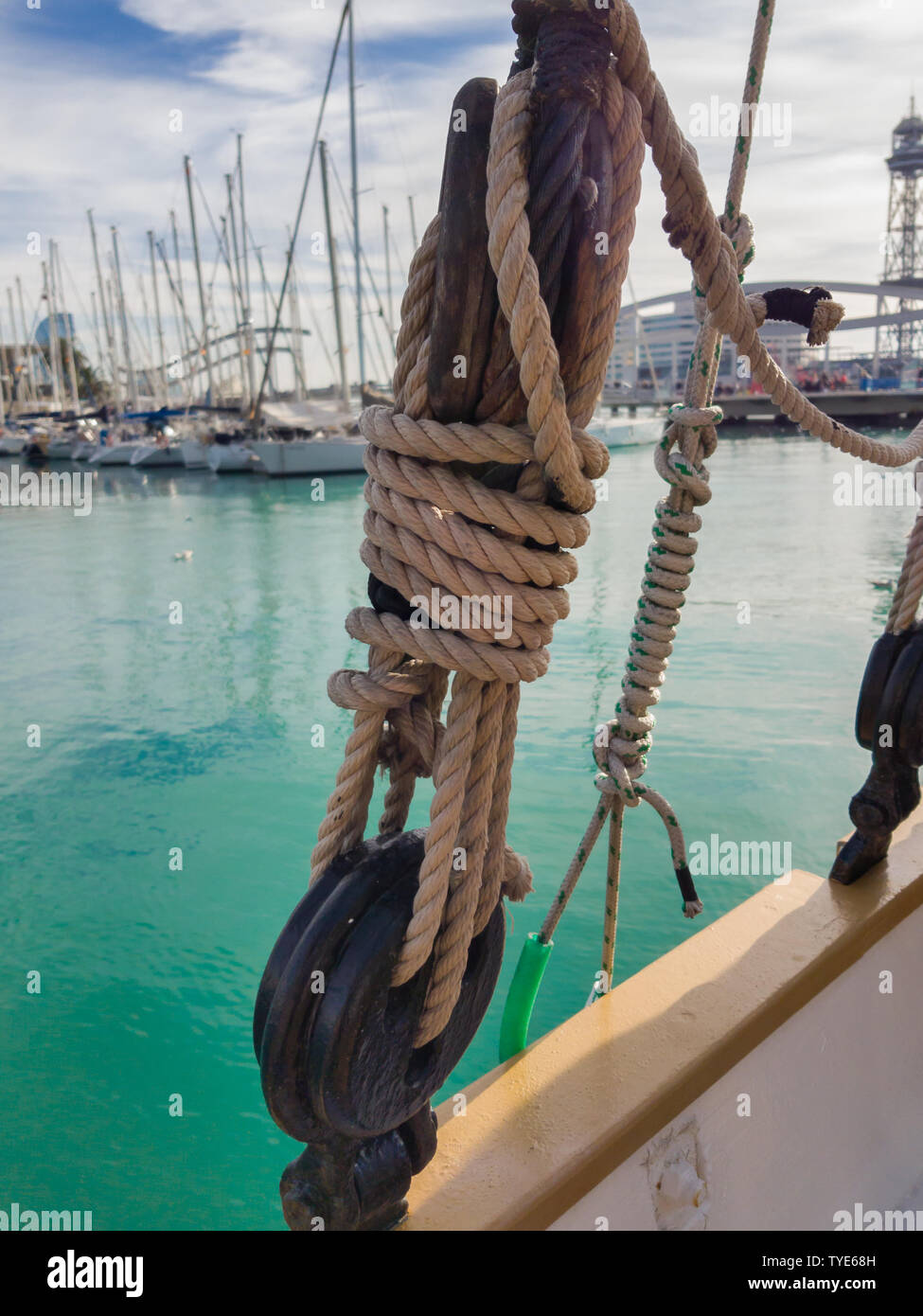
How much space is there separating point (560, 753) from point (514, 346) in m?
4.52

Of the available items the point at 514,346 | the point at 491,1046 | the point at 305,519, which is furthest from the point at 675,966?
the point at 305,519

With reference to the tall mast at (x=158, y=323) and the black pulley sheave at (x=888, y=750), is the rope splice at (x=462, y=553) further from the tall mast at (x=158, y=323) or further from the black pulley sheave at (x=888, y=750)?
the tall mast at (x=158, y=323)

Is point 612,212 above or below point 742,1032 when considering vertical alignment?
above

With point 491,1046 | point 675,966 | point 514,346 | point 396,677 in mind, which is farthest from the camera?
point 491,1046

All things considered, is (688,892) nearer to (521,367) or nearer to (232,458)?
(521,367)

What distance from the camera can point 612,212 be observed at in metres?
0.72

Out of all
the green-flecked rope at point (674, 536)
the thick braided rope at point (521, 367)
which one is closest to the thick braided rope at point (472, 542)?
the thick braided rope at point (521, 367)

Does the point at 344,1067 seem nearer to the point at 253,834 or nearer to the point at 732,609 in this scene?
the point at 253,834
